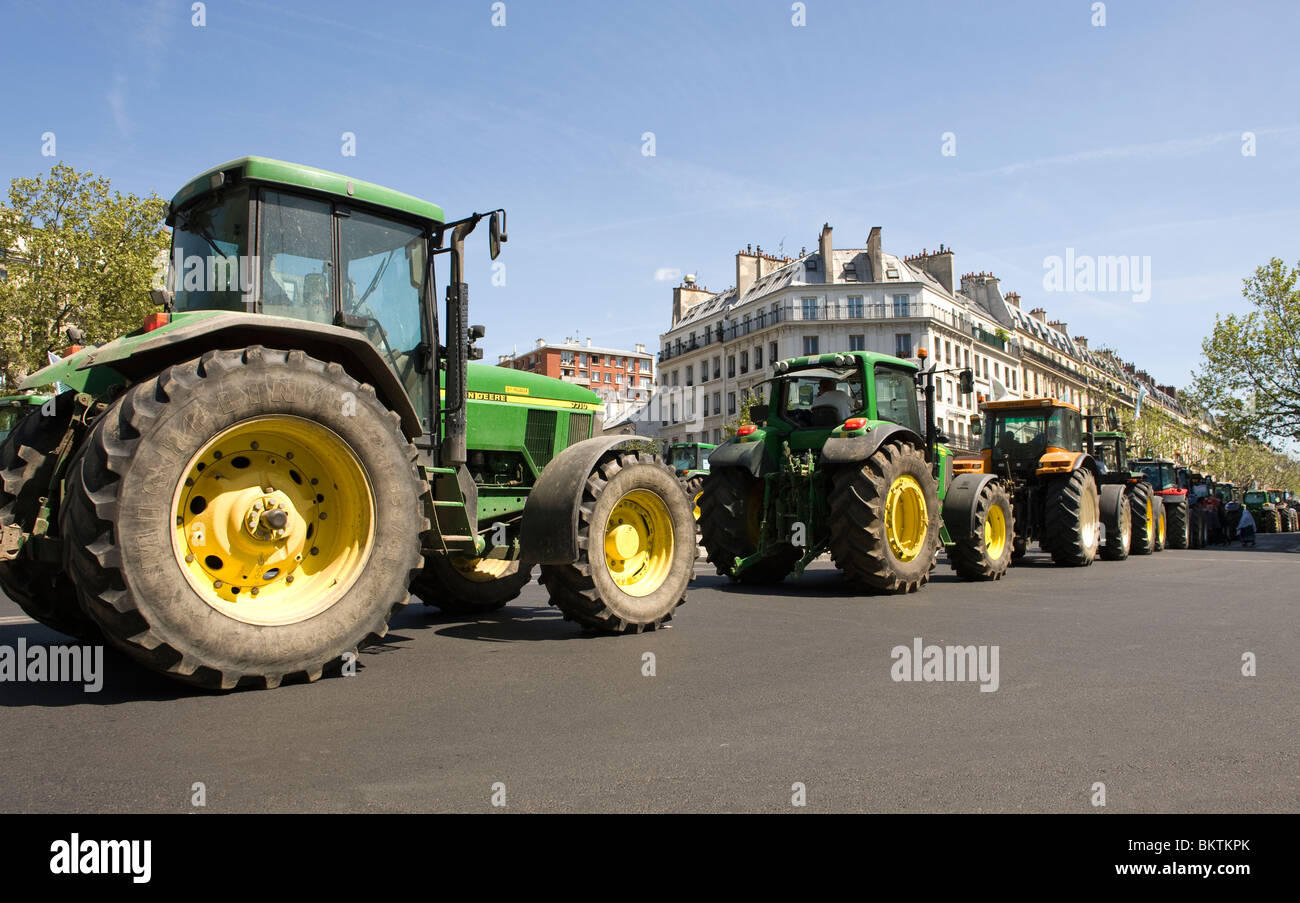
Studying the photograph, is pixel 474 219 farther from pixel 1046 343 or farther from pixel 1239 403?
pixel 1046 343

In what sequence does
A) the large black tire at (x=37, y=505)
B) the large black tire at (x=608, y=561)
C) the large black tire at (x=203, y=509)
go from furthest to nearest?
the large black tire at (x=608, y=561)
the large black tire at (x=37, y=505)
the large black tire at (x=203, y=509)

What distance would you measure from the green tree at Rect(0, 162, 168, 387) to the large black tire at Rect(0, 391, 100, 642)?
25.0 m

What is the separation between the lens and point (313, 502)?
511 centimetres

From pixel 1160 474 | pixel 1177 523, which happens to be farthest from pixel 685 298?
pixel 1177 523

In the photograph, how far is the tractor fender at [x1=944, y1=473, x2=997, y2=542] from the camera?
37.2 ft

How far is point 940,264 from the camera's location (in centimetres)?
6475

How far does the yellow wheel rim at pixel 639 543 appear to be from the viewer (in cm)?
678

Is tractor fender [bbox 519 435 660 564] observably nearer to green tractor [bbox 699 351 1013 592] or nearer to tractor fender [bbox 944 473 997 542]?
green tractor [bbox 699 351 1013 592]

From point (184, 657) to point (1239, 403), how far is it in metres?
38.8

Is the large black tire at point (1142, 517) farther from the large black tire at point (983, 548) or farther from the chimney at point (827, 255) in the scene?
the chimney at point (827, 255)

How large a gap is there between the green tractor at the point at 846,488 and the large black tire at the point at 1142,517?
337 inches

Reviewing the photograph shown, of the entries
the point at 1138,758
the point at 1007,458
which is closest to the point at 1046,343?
the point at 1007,458

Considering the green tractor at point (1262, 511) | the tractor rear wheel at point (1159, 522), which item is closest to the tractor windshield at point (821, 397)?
the tractor rear wheel at point (1159, 522)

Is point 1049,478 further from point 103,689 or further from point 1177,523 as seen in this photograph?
point 103,689
